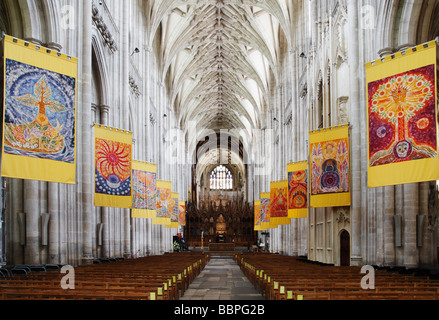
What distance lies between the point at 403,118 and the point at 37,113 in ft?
28.8

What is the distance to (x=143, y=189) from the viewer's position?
22328mm

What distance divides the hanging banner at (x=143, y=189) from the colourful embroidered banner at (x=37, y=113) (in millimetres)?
9430

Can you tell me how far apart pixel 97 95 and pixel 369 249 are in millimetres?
14280

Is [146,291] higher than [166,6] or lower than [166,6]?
lower

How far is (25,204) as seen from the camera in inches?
593

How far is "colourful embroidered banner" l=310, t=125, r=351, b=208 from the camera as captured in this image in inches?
713

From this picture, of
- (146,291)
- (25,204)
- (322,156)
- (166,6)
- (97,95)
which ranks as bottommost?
(146,291)

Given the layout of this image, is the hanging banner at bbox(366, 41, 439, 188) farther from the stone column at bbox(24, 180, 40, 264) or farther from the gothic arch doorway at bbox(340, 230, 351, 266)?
the stone column at bbox(24, 180, 40, 264)

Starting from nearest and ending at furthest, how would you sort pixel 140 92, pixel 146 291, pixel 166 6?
pixel 146 291, pixel 140 92, pixel 166 6

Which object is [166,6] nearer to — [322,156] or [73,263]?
[322,156]

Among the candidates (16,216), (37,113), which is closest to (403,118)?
(37,113)

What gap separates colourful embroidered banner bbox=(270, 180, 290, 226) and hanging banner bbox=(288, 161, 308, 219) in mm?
4608
